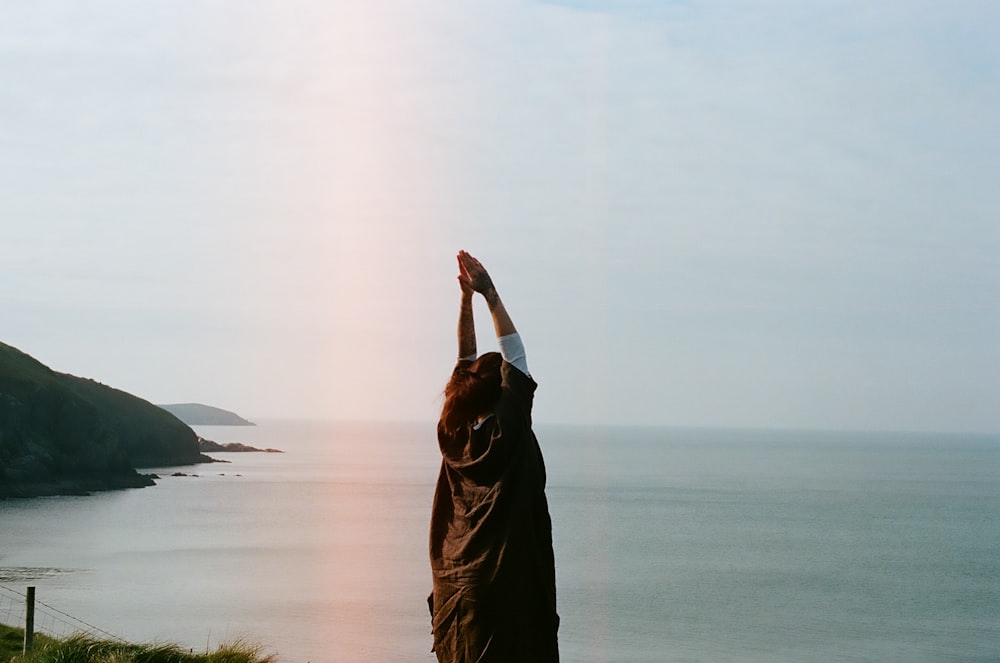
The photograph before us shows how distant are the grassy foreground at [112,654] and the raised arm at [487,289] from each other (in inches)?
240

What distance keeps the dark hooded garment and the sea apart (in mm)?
9711

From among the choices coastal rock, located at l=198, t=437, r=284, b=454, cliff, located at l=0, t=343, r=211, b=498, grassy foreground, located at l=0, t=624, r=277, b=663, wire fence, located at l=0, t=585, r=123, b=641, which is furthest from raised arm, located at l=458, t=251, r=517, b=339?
coastal rock, located at l=198, t=437, r=284, b=454

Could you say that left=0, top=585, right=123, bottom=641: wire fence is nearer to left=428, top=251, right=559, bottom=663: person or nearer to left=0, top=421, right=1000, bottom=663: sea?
left=0, top=421, right=1000, bottom=663: sea

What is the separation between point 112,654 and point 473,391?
6.41 m

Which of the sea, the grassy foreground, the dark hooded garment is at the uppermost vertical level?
the dark hooded garment

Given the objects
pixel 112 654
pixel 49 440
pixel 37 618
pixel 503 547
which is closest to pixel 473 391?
pixel 503 547

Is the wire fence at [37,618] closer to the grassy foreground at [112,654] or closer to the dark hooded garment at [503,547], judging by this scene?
the grassy foreground at [112,654]

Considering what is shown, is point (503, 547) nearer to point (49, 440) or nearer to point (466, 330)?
point (466, 330)

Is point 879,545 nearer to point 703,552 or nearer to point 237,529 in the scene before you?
point 703,552

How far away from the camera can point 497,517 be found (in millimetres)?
4117

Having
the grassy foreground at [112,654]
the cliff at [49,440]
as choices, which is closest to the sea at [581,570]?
the grassy foreground at [112,654]

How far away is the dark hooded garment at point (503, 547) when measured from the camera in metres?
4.09

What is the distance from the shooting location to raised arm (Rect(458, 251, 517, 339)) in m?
4.12

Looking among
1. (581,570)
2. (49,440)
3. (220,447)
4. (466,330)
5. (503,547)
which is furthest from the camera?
(220,447)
